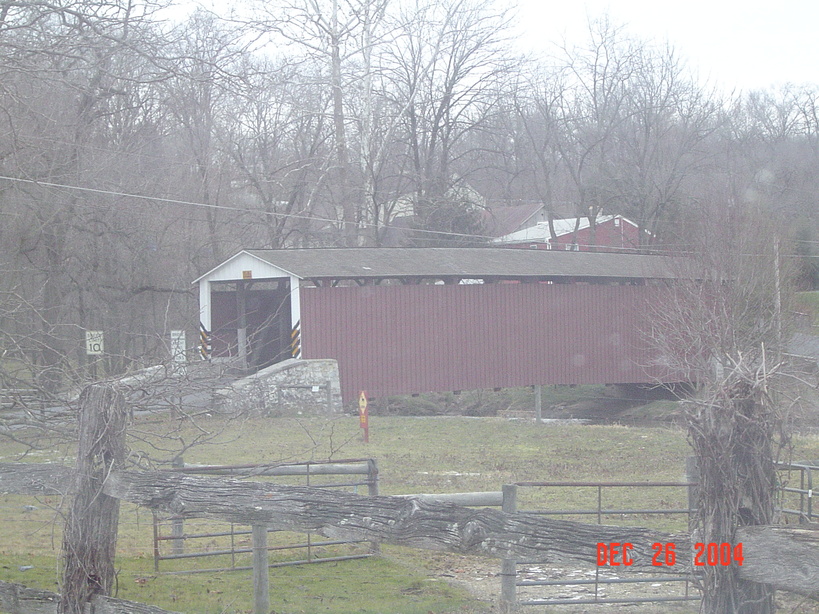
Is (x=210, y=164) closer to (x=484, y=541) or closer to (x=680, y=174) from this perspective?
(x=680, y=174)

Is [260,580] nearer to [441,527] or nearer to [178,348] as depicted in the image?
[178,348]

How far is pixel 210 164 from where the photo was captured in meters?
30.1

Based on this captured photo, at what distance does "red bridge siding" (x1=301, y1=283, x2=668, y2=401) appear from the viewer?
70.9 ft

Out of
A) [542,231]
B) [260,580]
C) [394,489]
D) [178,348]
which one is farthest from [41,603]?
[542,231]

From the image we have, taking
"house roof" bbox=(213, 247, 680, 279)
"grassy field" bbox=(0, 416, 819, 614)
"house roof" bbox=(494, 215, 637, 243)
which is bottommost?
"grassy field" bbox=(0, 416, 819, 614)

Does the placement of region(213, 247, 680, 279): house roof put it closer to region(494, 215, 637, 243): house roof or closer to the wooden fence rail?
the wooden fence rail

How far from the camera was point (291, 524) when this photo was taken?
342cm

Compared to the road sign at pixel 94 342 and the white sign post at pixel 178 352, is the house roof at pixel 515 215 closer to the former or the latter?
the road sign at pixel 94 342

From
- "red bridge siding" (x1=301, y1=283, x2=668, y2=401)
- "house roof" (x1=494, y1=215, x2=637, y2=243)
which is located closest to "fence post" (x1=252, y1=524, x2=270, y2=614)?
"red bridge siding" (x1=301, y1=283, x2=668, y2=401)

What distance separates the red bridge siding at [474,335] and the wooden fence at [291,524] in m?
17.3

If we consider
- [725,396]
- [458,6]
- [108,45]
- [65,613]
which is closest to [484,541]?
[725,396]

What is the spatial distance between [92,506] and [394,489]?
22.5 ft

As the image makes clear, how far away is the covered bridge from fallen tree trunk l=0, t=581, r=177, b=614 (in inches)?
625

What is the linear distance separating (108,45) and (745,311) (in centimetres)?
1572
